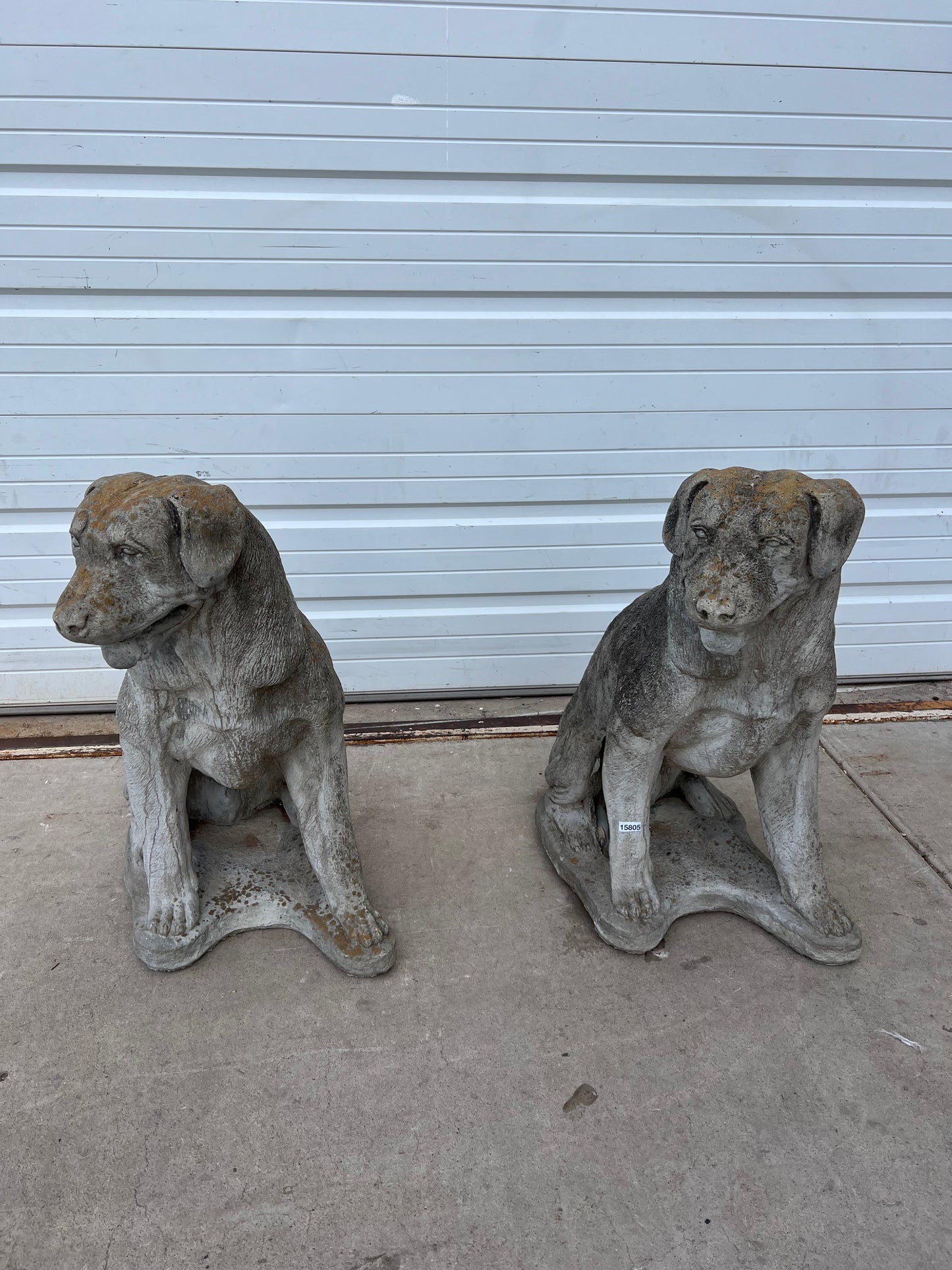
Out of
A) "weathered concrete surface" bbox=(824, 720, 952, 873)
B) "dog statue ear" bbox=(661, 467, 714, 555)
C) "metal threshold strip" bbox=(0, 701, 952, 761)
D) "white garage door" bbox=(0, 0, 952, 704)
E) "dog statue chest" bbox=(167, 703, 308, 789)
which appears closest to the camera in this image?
"dog statue ear" bbox=(661, 467, 714, 555)

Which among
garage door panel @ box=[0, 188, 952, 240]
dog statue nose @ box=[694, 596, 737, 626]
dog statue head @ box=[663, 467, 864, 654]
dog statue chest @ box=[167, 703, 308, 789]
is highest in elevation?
garage door panel @ box=[0, 188, 952, 240]

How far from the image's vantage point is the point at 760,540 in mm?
1705

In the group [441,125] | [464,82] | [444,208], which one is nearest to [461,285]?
[444,208]

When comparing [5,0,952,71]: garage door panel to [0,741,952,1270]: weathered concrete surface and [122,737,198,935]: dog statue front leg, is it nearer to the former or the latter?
[122,737,198,935]: dog statue front leg

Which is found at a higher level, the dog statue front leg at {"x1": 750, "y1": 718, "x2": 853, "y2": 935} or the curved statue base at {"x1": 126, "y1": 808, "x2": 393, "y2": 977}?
the dog statue front leg at {"x1": 750, "y1": 718, "x2": 853, "y2": 935}

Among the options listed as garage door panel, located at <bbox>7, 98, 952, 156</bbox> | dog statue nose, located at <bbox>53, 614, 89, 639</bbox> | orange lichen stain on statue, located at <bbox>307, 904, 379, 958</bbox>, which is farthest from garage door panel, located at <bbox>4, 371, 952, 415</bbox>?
orange lichen stain on statue, located at <bbox>307, 904, 379, 958</bbox>

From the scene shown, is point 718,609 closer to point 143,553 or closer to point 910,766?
point 143,553

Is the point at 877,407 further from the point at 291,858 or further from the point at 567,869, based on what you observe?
the point at 291,858

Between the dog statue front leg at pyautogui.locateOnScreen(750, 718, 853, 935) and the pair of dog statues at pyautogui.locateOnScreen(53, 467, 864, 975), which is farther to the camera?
the dog statue front leg at pyautogui.locateOnScreen(750, 718, 853, 935)

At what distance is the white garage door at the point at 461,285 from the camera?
9.16 ft

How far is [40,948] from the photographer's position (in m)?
2.35

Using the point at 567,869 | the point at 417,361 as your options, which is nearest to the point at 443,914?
the point at 567,869

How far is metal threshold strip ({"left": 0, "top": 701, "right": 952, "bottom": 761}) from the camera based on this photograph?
10.8 ft

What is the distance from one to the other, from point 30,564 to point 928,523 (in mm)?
3755
